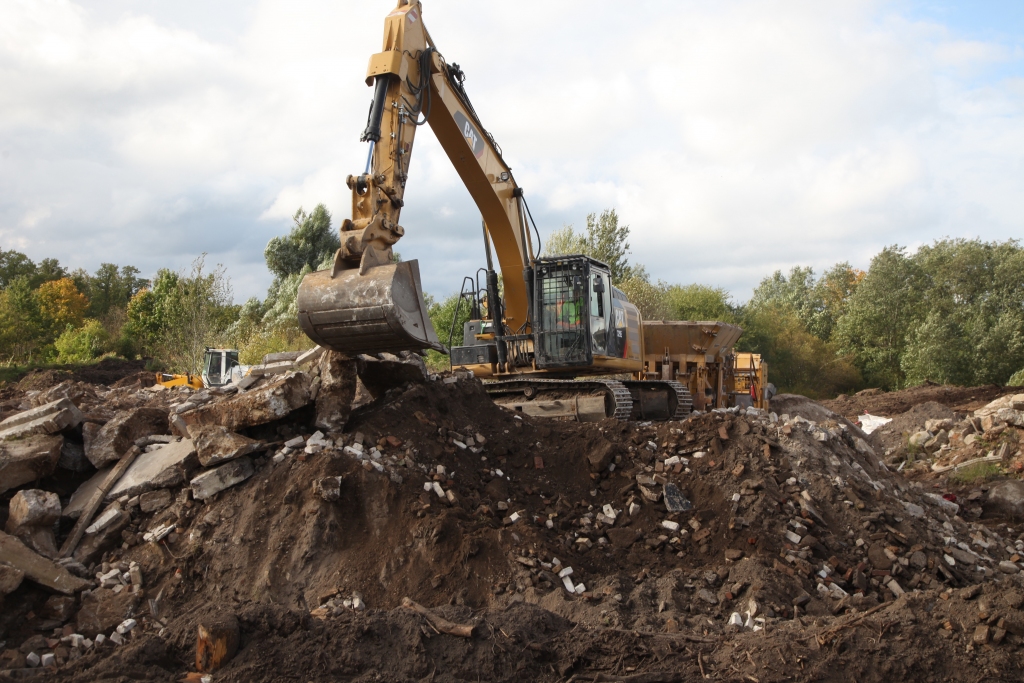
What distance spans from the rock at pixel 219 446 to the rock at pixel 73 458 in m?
1.37

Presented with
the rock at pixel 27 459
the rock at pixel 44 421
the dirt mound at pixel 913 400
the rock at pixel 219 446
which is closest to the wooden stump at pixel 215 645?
the rock at pixel 219 446

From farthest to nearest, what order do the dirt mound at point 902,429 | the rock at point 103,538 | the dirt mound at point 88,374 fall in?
the dirt mound at point 88,374
the dirt mound at point 902,429
the rock at point 103,538

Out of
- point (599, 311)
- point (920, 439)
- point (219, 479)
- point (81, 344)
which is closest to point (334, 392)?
point (219, 479)

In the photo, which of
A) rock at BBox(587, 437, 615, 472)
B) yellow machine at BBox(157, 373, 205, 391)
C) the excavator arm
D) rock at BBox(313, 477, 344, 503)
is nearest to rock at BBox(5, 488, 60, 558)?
rock at BBox(313, 477, 344, 503)

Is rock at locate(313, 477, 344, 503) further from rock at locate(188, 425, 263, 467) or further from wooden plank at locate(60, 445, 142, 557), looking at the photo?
wooden plank at locate(60, 445, 142, 557)

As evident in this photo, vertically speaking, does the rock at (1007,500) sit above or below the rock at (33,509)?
below

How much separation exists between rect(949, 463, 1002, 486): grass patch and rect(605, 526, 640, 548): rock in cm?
804

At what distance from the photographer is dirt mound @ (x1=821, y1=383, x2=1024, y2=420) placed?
2553 centimetres

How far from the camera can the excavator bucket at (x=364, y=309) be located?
6086 mm

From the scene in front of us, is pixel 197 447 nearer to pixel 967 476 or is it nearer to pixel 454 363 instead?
pixel 454 363

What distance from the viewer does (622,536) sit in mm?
6883

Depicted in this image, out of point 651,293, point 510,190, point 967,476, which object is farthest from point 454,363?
point 651,293

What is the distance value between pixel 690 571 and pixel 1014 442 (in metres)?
10.1

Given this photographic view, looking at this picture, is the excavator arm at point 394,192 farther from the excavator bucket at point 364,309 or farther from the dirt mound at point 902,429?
the dirt mound at point 902,429
